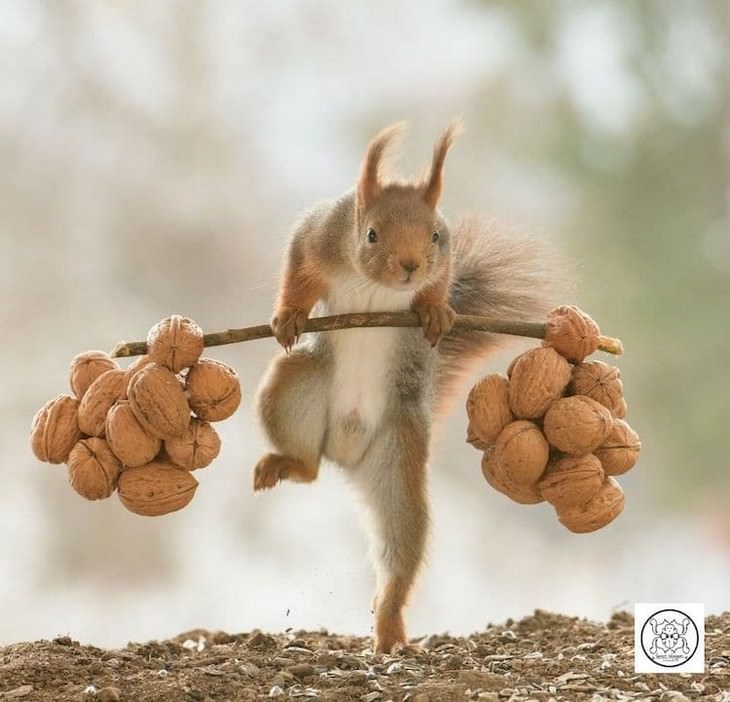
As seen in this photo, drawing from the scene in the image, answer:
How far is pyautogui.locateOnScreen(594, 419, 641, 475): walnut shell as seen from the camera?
205 cm

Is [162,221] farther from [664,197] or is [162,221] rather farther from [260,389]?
[664,197]

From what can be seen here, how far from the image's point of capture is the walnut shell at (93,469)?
6.45 ft

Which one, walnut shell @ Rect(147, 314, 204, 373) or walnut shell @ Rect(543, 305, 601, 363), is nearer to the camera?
walnut shell @ Rect(147, 314, 204, 373)

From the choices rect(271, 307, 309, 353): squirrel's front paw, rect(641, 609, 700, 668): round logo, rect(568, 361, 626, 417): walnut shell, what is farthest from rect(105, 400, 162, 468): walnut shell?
rect(641, 609, 700, 668): round logo

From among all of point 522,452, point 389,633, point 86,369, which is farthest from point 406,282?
point 389,633

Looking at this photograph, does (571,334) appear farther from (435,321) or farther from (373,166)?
(373,166)

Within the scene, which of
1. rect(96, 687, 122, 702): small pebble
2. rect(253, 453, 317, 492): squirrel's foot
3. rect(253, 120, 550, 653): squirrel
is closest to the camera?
rect(96, 687, 122, 702): small pebble

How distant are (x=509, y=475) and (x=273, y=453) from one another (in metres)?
0.51

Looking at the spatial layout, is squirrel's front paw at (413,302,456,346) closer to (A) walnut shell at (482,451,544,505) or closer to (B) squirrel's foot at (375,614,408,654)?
(A) walnut shell at (482,451,544,505)

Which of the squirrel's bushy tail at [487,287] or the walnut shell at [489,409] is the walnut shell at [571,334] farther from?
the squirrel's bushy tail at [487,287]

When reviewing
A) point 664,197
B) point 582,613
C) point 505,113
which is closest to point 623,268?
point 664,197

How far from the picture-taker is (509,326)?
7.02 feet

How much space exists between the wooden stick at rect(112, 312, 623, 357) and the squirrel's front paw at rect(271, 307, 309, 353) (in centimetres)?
1

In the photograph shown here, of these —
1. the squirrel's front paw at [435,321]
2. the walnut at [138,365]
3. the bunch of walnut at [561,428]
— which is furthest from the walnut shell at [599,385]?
the walnut at [138,365]
